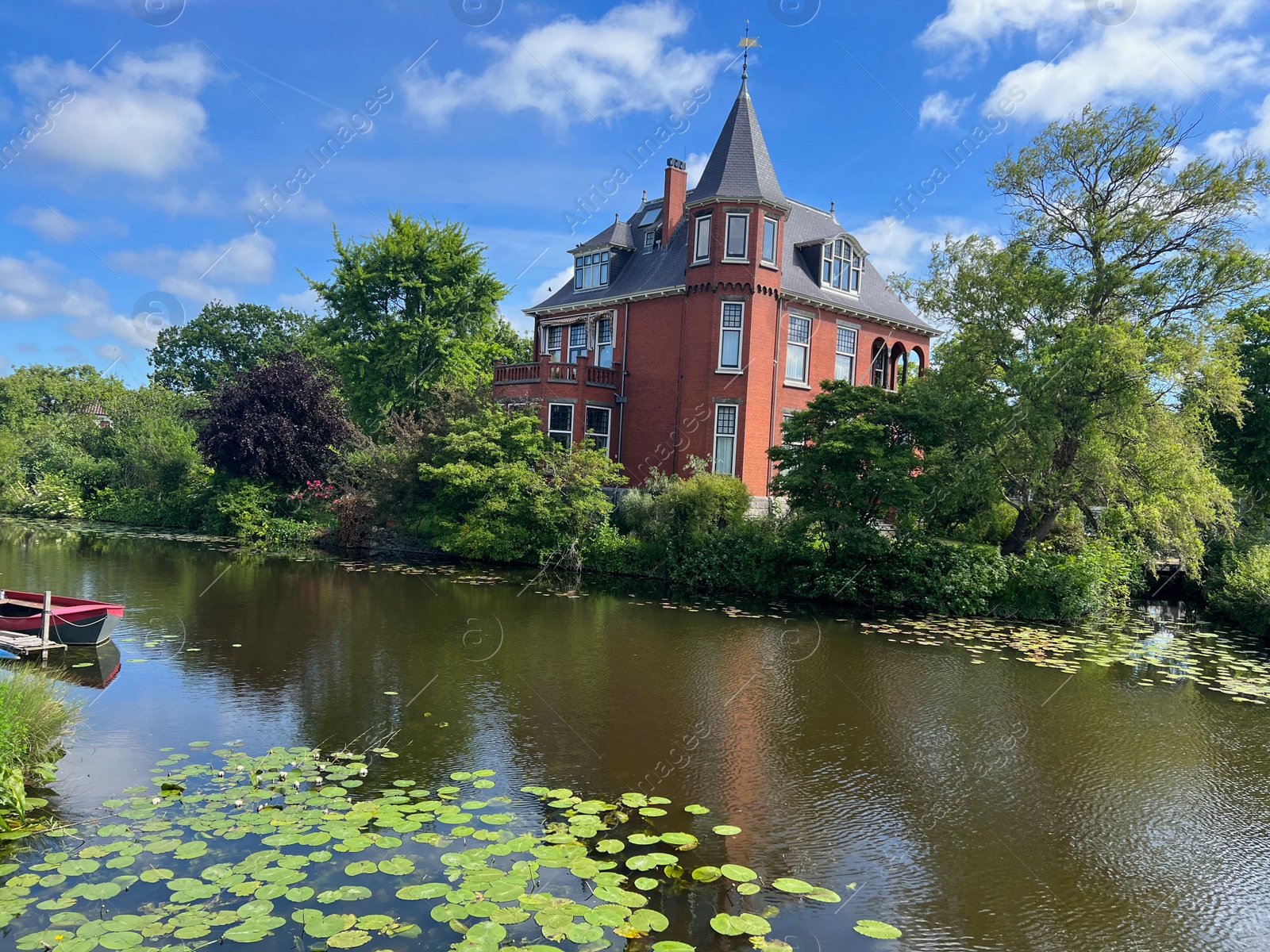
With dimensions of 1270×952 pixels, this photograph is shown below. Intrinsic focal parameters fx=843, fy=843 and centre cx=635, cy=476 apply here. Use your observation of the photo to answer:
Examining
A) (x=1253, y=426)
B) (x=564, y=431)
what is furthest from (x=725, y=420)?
(x=1253, y=426)

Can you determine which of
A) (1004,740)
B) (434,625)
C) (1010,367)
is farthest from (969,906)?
(1010,367)

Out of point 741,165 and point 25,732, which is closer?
point 25,732

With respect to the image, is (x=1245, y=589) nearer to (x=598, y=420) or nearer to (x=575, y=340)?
(x=598, y=420)

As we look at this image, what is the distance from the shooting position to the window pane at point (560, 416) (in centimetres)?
2989

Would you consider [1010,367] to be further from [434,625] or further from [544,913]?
[544,913]

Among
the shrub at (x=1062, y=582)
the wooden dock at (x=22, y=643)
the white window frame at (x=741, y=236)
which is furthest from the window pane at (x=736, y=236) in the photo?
the wooden dock at (x=22, y=643)

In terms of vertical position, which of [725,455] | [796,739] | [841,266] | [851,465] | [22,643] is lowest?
[796,739]

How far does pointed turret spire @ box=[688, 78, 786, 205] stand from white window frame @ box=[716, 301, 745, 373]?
3.47 meters

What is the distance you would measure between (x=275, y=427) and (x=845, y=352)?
22107mm

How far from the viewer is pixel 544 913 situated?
18.6 ft

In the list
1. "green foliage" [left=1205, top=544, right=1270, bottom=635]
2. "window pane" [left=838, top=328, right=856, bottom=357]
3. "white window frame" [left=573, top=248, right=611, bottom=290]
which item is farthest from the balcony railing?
"green foliage" [left=1205, top=544, right=1270, bottom=635]

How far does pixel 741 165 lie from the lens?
28.2 metres

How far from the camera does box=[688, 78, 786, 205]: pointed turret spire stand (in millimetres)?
27606

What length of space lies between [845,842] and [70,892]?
5.92 meters
